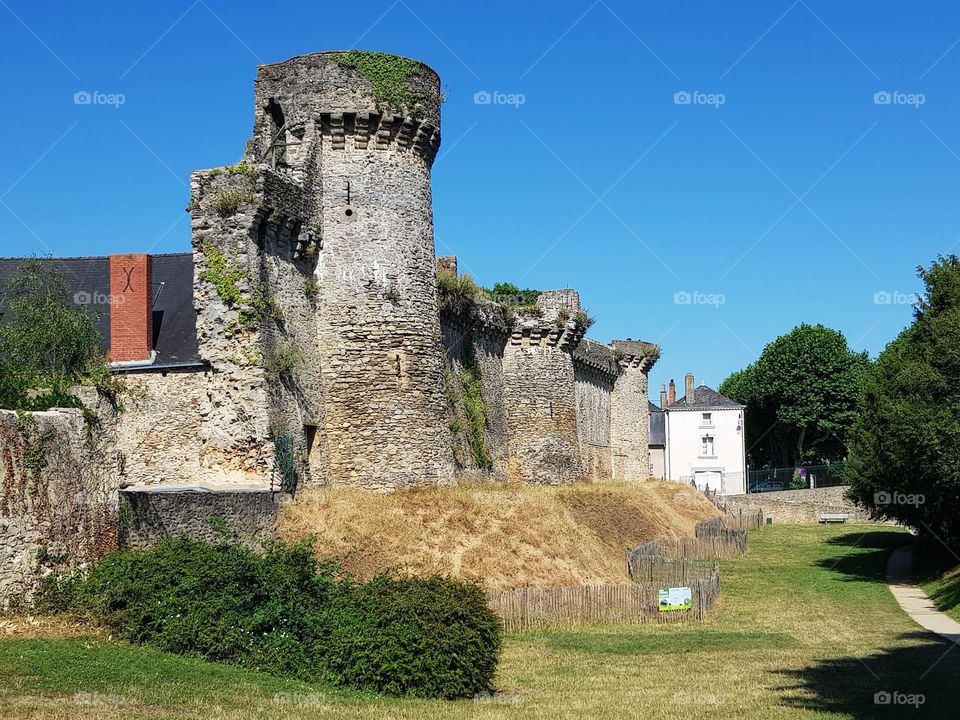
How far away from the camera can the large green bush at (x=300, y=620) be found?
18109mm

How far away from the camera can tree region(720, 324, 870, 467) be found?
92.4 m

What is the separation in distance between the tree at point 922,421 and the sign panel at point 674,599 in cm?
1013

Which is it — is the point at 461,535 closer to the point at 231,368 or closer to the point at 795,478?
the point at 231,368

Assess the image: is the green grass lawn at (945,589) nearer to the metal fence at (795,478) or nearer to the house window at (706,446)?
the metal fence at (795,478)

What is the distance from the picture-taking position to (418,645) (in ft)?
59.3

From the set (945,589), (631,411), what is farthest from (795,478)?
(945,589)

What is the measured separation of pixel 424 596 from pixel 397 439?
12.4 meters

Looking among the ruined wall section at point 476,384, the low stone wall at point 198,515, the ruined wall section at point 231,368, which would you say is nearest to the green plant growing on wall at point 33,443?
the low stone wall at point 198,515

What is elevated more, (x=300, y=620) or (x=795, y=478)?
(x=795, y=478)

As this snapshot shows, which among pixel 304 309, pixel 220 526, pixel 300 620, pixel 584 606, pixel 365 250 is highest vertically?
pixel 365 250

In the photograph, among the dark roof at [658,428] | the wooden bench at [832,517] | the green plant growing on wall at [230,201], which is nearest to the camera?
the green plant growing on wall at [230,201]

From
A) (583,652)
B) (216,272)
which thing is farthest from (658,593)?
(216,272)

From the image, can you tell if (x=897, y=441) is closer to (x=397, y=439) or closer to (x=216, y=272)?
(x=397, y=439)

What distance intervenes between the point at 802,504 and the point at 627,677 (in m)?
56.0
